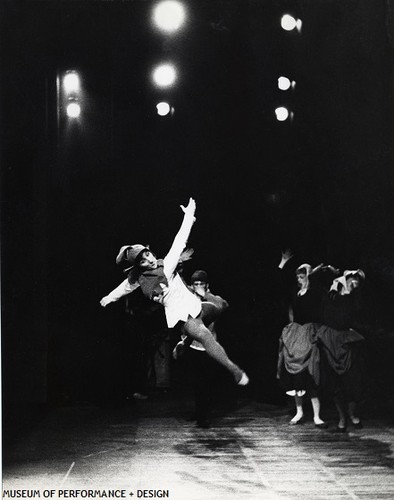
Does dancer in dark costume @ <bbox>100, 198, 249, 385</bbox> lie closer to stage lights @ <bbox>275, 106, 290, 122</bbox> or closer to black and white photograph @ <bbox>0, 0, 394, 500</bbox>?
black and white photograph @ <bbox>0, 0, 394, 500</bbox>

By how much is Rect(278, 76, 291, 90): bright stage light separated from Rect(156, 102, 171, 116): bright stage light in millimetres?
628

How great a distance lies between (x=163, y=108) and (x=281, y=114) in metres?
0.65

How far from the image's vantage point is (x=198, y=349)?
11.7ft

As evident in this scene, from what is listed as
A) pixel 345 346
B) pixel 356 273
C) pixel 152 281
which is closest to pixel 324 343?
pixel 345 346

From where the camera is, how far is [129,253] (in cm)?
352

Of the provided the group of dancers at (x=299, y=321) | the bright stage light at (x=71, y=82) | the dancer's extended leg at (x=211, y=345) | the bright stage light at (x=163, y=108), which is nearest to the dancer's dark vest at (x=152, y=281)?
the group of dancers at (x=299, y=321)

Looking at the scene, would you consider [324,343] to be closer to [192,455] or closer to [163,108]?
[192,455]

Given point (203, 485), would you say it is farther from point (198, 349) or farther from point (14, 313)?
point (14, 313)

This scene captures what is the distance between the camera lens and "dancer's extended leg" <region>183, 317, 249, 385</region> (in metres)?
3.53

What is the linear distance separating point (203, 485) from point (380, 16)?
2689mm

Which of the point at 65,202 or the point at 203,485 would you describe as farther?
the point at 65,202

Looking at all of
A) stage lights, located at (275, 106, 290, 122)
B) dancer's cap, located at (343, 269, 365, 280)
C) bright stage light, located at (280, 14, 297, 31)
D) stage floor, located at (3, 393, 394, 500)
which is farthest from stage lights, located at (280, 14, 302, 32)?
stage floor, located at (3, 393, 394, 500)

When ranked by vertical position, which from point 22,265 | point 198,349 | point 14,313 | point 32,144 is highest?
point 32,144

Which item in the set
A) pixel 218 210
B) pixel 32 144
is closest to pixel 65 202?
pixel 32 144
